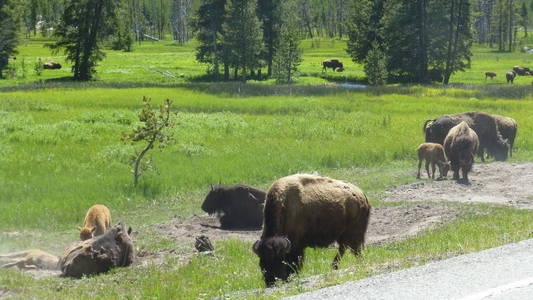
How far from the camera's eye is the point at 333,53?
383 feet

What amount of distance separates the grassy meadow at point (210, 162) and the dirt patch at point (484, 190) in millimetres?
1056

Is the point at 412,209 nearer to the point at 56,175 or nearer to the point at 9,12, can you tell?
the point at 56,175

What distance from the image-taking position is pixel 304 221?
30.5ft

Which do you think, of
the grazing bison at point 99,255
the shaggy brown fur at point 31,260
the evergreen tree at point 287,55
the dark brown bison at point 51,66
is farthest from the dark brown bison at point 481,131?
the dark brown bison at point 51,66

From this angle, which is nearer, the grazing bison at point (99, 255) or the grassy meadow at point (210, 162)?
the grassy meadow at point (210, 162)

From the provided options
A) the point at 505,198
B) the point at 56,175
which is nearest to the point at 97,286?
the point at 56,175

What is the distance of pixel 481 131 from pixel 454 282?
20.0m

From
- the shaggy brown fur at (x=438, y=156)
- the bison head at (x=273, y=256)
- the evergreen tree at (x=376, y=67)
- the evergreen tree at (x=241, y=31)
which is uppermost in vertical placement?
the evergreen tree at (x=241, y=31)

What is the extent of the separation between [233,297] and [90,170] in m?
14.9

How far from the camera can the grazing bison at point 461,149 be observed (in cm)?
2083

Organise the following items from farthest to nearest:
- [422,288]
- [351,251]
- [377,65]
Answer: [377,65] → [351,251] → [422,288]

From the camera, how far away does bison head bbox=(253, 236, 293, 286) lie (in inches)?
328

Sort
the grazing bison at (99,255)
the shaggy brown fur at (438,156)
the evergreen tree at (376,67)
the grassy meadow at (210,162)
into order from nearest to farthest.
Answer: the grassy meadow at (210,162)
the grazing bison at (99,255)
the shaggy brown fur at (438,156)
the evergreen tree at (376,67)

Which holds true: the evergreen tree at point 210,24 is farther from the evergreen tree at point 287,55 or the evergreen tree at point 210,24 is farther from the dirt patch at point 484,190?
the dirt patch at point 484,190
